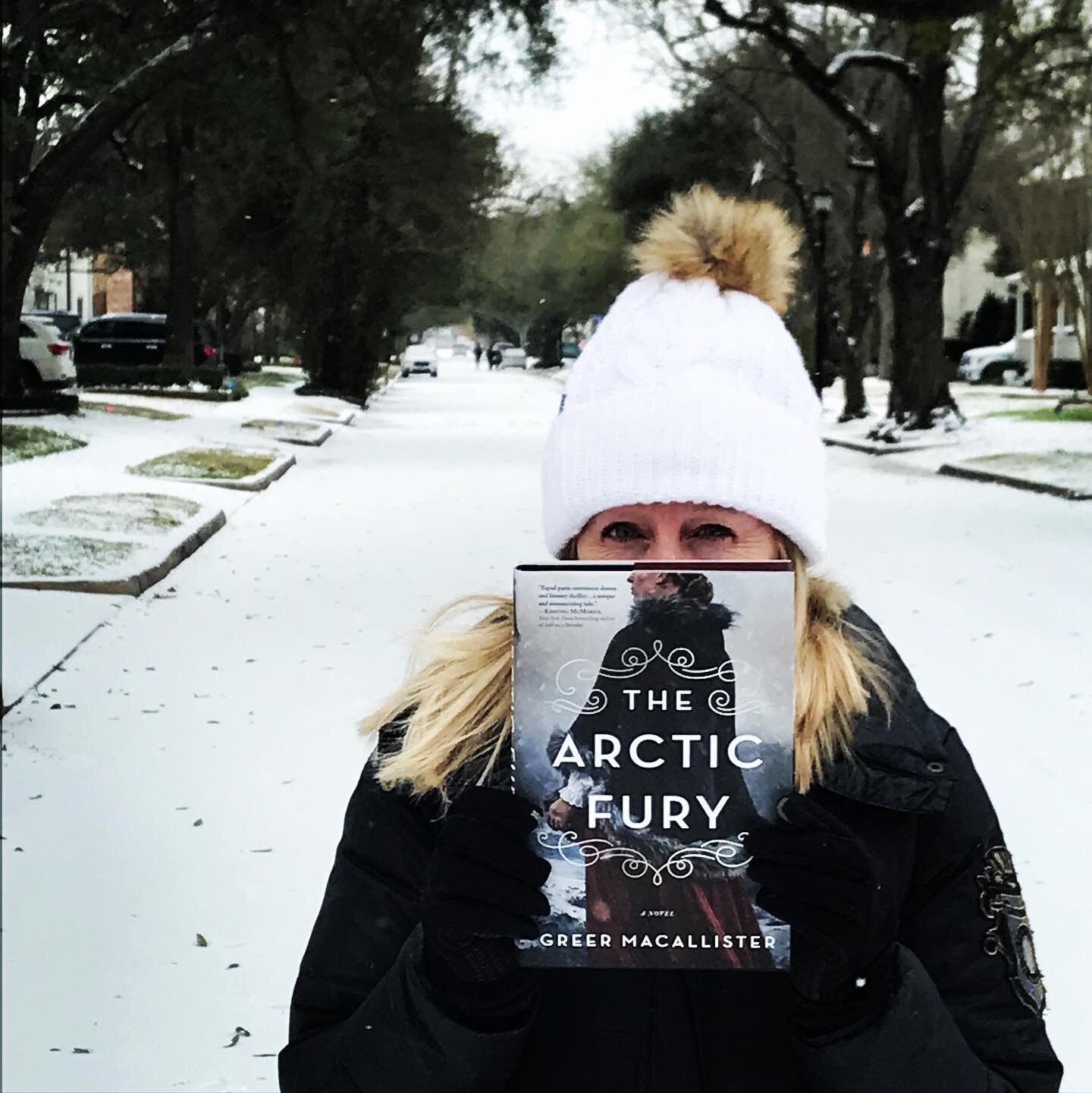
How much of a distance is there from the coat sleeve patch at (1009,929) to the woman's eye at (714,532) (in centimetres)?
43

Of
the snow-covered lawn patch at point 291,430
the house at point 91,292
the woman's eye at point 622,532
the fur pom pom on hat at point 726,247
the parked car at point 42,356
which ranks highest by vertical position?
the house at point 91,292

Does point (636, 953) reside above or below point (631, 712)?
below

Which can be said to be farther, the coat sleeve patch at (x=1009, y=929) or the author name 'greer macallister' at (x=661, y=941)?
the coat sleeve patch at (x=1009, y=929)

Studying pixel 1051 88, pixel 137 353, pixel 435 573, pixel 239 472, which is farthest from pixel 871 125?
pixel 137 353

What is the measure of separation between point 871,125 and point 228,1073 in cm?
2115

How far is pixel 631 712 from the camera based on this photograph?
1.42 m

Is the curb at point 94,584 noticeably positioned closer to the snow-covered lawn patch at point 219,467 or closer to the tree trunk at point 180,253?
the snow-covered lawn patch at point 219,467

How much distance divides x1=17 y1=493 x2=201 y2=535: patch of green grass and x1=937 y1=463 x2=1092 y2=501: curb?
6.98 metres

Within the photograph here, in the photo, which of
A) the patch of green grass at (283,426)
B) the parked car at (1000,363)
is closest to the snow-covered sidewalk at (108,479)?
the patch of green grass at (283,426)

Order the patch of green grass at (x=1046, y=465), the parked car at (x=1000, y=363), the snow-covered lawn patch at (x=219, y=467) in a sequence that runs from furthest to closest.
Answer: the parked car at (x=1000, y=363), the snow-covered lawn patch at (x=219, y=467), the patch of green grass at (x=1046, y=465)

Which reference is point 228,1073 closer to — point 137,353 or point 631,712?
point 631,712

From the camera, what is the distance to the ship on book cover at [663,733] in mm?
1402

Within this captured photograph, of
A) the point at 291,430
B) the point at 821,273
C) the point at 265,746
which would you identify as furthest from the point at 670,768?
the point at 821,273

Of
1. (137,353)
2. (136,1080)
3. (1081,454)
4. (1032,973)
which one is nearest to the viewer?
(1032,973)
